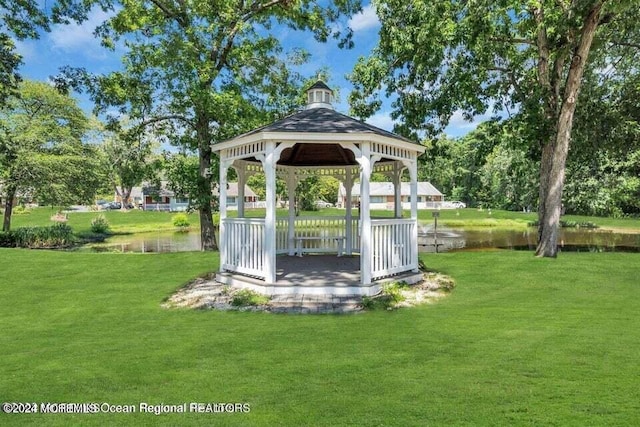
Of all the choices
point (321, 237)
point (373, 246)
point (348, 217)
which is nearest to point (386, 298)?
point (373, 246)

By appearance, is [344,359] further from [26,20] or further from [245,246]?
[26,20]

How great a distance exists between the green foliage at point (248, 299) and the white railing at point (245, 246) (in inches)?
23.3

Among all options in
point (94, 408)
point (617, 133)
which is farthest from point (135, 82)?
point (617, 133)

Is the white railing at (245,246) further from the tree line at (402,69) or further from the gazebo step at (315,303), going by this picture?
the tree line at (402,69)

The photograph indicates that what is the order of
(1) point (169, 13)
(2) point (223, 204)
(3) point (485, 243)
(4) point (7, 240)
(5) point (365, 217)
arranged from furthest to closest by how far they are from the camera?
(3) point (485, 243) < (4) point (7, 240) < (1) point (169, 13) < (2) point (223, 204) < (5) point (365, 217)

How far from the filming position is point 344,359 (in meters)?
4.59

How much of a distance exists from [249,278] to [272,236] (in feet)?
4.26

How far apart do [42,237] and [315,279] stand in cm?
2187

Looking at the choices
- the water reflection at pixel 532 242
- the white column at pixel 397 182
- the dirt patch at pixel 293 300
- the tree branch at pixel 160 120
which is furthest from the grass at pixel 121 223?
the white column at pixel 397 182

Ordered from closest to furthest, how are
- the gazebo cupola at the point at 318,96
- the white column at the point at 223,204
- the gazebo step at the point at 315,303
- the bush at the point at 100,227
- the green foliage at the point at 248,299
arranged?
the gazebo step at the point at 315,303 → the green foliage at the point at 248,299 → the white column at the point at 223,204 → the gazebo cupola at the point at 318,96 → the bush at the point at 100,227

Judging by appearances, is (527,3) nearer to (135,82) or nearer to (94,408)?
(94,408)

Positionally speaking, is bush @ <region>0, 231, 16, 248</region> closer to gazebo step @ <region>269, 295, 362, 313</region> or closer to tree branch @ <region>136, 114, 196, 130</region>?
tree branch @ <region>136, 114, 196, 130</region>

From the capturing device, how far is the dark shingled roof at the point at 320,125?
8016 millimetres

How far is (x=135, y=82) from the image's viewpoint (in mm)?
14375
